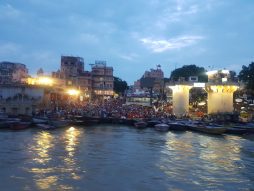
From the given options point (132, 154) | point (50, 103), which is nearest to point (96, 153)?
point (132, 154)

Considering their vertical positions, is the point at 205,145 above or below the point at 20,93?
below

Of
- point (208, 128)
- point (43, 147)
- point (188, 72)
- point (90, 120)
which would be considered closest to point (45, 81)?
point (90, 120)

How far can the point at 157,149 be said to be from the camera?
33.5 m

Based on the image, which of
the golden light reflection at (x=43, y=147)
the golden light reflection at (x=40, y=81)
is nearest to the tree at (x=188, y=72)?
the golden light reflection at (x=40, y=81)

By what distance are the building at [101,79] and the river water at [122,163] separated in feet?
202

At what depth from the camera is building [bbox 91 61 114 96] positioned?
10281 centimetres

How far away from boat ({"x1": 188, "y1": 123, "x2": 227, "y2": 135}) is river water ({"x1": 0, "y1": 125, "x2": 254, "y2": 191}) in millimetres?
5602

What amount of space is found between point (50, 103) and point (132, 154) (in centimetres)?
4252

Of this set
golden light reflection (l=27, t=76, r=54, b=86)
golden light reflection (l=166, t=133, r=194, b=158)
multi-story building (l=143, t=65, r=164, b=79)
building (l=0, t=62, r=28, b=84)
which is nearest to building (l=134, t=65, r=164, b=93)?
multi-story building (l=143, t=65, r=164, b=79)

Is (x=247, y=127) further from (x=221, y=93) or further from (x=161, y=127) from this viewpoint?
(x=221, y=93)

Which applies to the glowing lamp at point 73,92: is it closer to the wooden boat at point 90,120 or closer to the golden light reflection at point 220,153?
the wooden boat at point 90,120

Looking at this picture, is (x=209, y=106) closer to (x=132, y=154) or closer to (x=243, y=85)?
(x=243, y=85)

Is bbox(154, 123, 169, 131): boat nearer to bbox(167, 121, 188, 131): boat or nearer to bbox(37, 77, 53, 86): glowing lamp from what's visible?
bbox(167, 121, 188, 131): boat

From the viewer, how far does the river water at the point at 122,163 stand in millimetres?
20828
